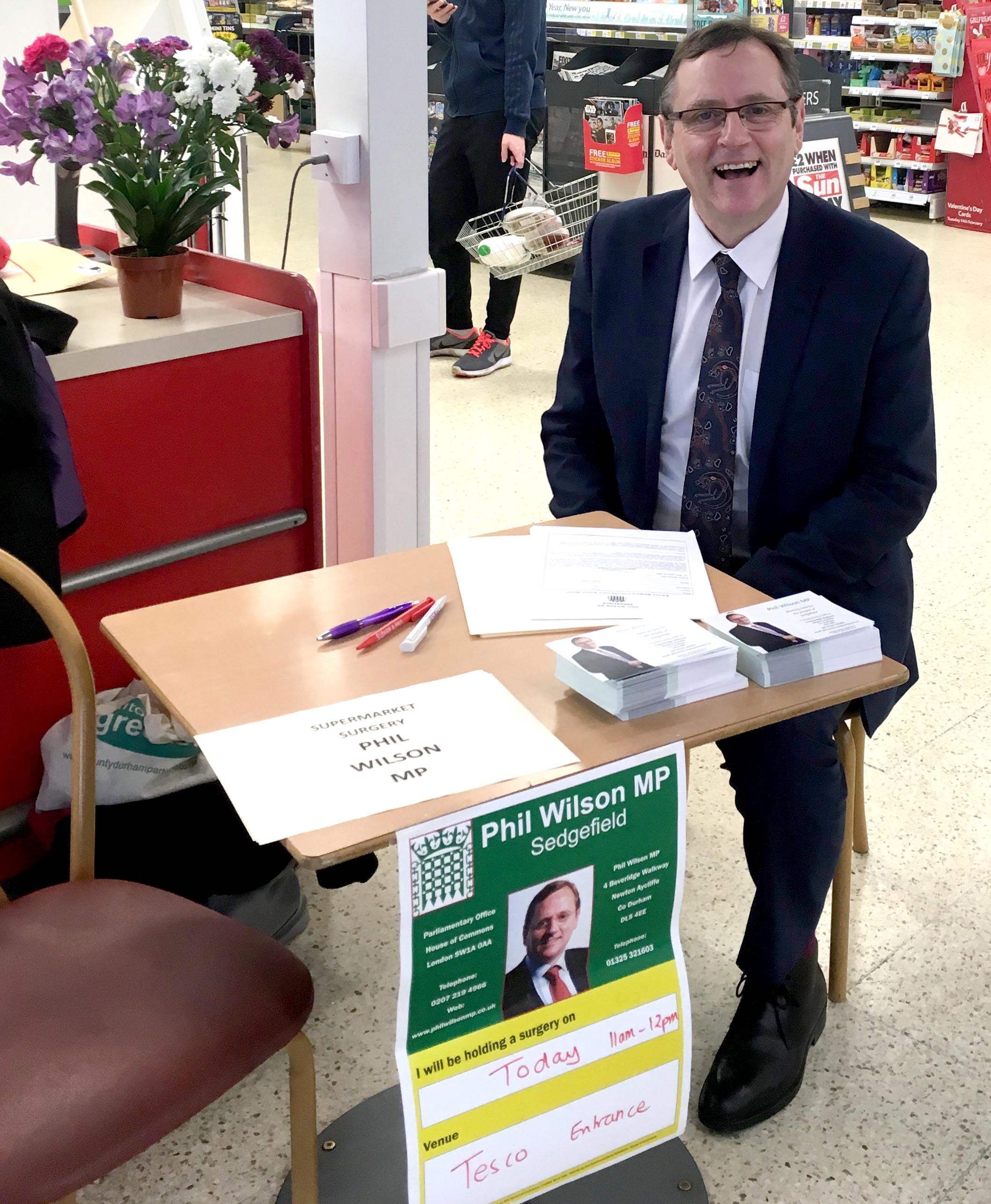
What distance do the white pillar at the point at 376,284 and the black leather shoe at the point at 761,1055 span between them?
4.26 ft

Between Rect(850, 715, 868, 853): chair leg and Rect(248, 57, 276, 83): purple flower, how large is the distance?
151 centimetres

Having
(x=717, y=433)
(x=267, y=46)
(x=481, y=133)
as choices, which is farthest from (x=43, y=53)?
(x=481, y=133)

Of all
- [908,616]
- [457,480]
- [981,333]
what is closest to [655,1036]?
[908,616]

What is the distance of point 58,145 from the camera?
7.05 feet

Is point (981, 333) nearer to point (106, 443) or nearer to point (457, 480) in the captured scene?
point (457, 480)

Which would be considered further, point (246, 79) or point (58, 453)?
point (246, 79)

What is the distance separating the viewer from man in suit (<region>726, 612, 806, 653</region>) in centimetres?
139

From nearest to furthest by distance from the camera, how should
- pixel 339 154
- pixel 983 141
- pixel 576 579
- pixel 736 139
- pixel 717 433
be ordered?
pixel 576 579 → pixel 736 139 → pixel 717 433 → pixel 339 154 → pixel 983 141

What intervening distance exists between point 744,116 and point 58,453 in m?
1.14

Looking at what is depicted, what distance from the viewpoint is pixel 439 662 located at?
1.44 metres

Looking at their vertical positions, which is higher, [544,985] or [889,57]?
[889,57]

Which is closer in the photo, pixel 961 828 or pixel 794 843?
pixel 794 843

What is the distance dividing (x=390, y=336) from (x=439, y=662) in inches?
52.9

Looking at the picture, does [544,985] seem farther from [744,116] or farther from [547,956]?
[744,116]
